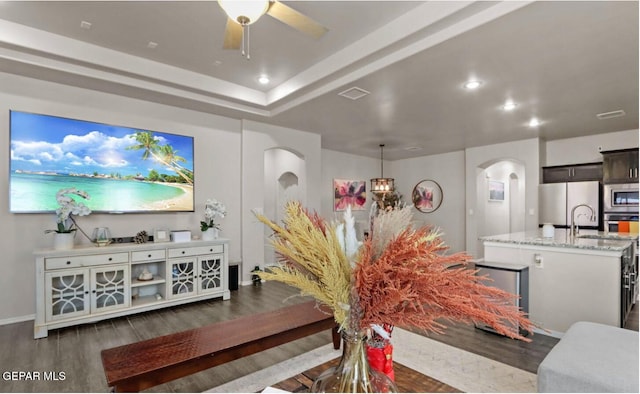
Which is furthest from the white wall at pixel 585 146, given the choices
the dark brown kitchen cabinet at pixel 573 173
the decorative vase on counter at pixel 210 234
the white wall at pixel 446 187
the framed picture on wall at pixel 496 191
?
the decorative vase on counter at pixel 210 234

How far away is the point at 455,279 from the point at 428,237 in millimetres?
137

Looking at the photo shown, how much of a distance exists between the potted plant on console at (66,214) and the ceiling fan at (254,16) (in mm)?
2535

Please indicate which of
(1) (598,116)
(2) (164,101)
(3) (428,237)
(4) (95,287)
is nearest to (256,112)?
(2) (164,101)

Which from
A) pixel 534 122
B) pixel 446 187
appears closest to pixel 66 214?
pixel 534 122

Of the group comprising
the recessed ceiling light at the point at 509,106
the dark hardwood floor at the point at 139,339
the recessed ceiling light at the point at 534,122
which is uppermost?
the recessed ceiling light at the point at 509,106

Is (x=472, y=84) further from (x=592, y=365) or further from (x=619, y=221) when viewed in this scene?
(x=619, y=221)

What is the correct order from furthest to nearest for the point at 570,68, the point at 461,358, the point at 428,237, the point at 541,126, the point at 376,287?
the point at 541,126
the point at 570,68
the point at 461,358
the point at 428,237
the point at 376,287

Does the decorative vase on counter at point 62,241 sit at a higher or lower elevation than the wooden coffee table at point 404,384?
higher

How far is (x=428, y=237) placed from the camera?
2.91ft

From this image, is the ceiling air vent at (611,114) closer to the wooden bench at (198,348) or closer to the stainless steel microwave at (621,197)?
the stainless steel microwave at (621,197)

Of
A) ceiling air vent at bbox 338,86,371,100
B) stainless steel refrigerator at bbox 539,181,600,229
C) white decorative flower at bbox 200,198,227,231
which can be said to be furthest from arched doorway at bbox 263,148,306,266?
stainless steel refrigerator at bbox 539,181,600,229

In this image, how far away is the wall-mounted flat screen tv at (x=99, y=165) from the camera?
3461mm

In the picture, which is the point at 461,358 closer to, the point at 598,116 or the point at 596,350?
the point at 596,350

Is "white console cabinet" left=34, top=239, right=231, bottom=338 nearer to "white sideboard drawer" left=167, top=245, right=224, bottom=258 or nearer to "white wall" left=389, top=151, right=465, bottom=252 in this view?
"white sideboard drawer" left=167, top=245, right=224, bottom=258
